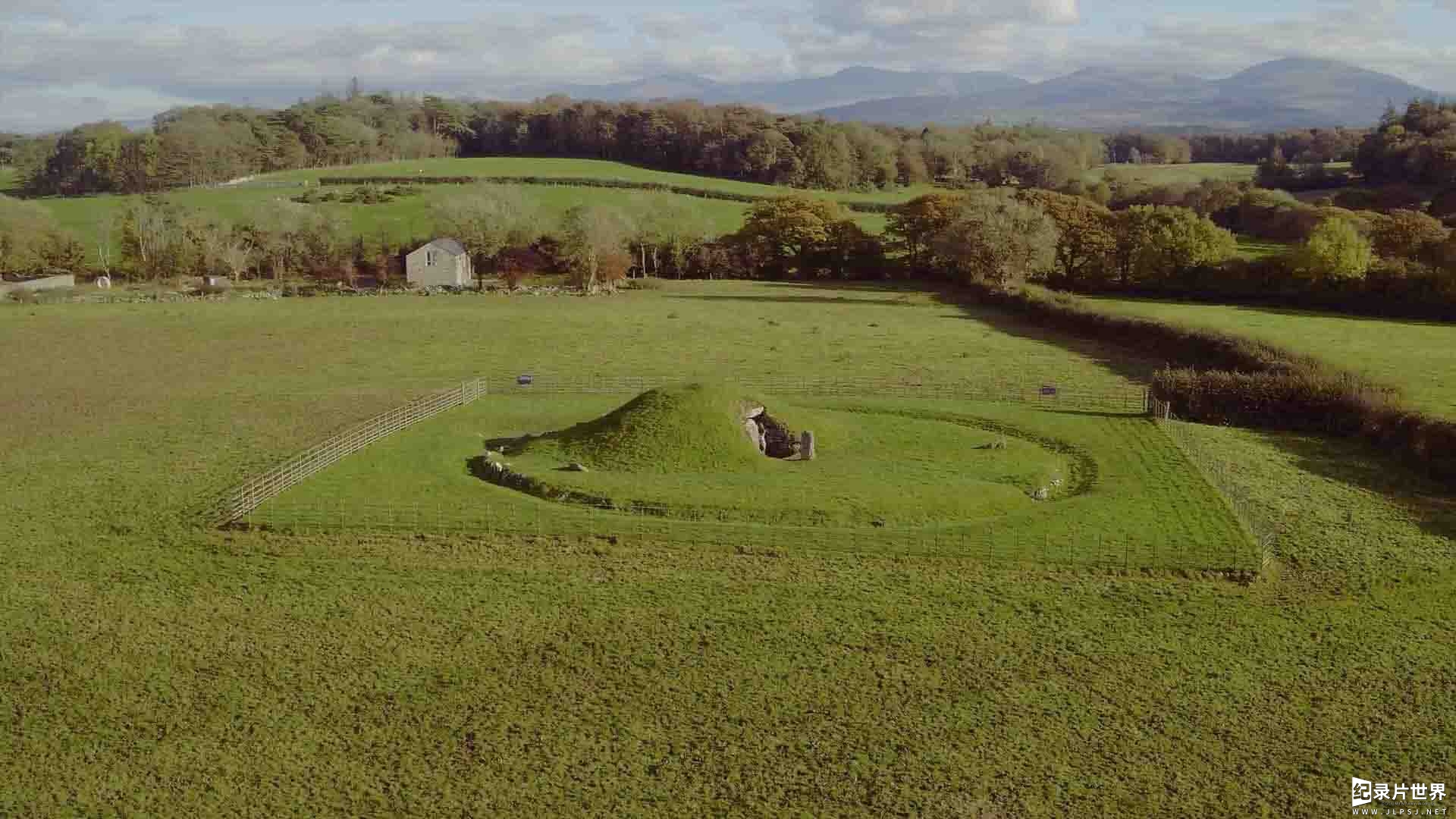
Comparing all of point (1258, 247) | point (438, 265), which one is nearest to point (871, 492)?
point (438, 265)

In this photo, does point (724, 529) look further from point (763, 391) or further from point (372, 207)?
point (372, 207)

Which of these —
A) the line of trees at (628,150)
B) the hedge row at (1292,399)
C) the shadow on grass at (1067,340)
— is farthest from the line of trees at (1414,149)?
the hedge row at (1292,399)

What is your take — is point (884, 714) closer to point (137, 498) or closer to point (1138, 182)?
point (137, 498)

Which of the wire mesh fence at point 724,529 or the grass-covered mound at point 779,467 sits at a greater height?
the grass-covered mound at point 779,467

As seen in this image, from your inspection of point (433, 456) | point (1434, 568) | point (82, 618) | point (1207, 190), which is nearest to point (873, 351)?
point (433, 456)

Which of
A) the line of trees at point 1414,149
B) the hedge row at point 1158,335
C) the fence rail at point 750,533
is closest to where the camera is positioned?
the fence rail at point 750,533

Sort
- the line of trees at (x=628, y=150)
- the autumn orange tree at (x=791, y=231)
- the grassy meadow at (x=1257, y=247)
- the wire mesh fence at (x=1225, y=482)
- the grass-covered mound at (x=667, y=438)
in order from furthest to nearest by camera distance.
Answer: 1. the line of trees at (x=628, y=150)
2. the autumn orange tree at (x=791, y=231)
3. the grassy meadow at (x=1257, y=247)
4. the grass-covered mound at (x=667, y=438)
5. the wire mesh fence at (x=1225, y=482)

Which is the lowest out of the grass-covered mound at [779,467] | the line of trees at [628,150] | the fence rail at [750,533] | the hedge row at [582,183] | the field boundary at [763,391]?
the fence rail at [750,533]

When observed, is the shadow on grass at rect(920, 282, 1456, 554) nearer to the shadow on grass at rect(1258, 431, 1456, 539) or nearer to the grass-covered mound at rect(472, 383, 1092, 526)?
the shadow on grass at rect(1258, 431, 1456, 539)

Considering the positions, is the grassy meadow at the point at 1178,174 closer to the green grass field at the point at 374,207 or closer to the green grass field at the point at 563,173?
the green grass field at the point at 563,173
